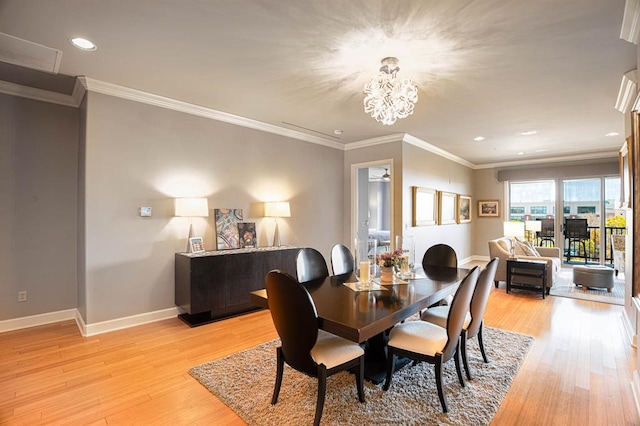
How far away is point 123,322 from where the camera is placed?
347cm

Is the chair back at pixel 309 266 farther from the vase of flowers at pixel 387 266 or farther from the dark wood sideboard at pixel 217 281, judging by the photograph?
the dark wood sideboard at pixel 217 281

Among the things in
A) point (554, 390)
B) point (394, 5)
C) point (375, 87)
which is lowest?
point (554, 390)

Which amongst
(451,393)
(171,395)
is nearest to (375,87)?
(451,393)

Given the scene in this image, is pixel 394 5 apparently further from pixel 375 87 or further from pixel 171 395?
pixel 171 395

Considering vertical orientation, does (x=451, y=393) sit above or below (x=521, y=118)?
below

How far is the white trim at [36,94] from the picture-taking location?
336cm

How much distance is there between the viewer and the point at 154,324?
3592 mm

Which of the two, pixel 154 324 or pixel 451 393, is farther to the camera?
pixel 154 324

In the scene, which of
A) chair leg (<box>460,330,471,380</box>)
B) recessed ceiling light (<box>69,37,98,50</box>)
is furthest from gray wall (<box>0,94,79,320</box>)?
chair leg (<box>460,330,471,380</box>)

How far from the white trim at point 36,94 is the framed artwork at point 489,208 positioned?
A: 879 cm

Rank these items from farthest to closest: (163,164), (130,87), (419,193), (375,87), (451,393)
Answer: (419,193), (163,164), (130,87), (375,87), (451,393)

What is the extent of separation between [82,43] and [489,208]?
28.9ft

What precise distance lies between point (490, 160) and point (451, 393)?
7.07 metres

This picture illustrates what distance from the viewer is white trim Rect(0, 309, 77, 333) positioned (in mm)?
3398
